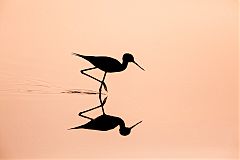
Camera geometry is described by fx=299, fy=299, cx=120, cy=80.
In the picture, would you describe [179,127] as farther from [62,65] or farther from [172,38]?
[62,65]

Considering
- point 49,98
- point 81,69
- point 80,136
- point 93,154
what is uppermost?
point 81,69

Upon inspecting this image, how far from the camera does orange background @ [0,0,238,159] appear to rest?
1677 mm

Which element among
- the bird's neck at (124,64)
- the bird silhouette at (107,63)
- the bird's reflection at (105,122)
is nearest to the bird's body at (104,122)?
the bird's reflection at (105,122)

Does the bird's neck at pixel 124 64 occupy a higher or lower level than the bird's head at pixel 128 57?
lower

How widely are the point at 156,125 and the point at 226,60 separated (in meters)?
0.54

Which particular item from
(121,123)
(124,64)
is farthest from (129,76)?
(121,123)

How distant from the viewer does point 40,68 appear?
5.51 feet

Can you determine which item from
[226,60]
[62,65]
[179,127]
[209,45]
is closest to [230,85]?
[226,60]

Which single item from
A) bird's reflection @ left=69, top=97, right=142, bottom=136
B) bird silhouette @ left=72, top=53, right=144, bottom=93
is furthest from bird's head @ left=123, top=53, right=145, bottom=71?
bird's reflection @ left=69, top=97, right=142, bottom=136

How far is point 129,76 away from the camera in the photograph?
1.68m

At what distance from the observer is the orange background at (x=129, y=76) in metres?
1.68

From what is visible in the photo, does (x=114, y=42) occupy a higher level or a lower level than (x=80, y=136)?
higher

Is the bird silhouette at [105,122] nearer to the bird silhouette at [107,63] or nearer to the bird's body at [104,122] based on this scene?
the bird's body at [104,122]

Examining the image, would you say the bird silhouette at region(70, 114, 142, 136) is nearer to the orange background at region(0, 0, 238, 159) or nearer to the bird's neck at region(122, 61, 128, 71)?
the orange background at region(0, 0, 238, 159)
